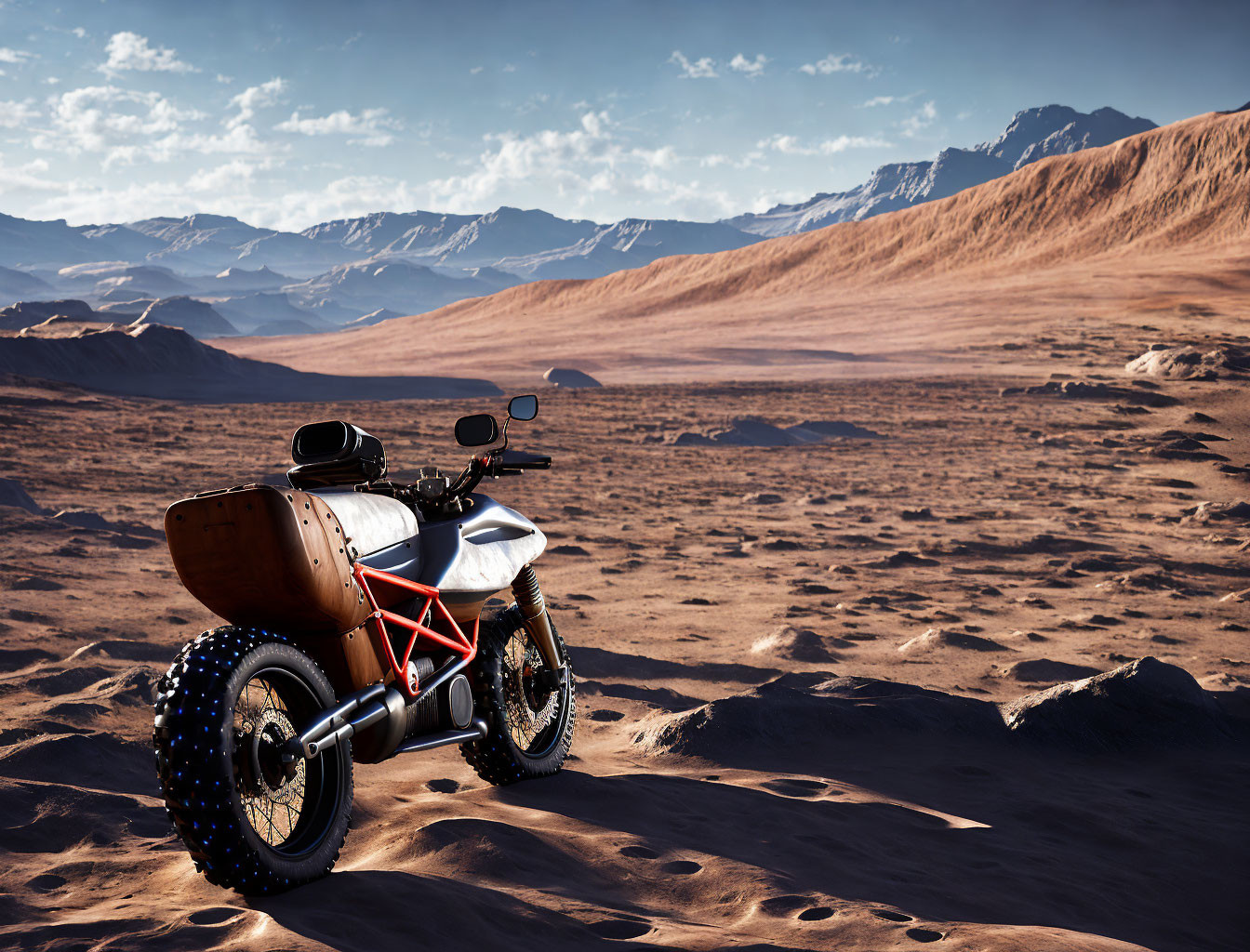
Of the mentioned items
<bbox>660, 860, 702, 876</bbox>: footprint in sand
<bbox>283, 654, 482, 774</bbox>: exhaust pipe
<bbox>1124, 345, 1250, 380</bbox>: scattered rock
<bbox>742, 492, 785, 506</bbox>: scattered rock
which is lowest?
<bbox>660, 860, 702, 876</bbox>: footprint in sand

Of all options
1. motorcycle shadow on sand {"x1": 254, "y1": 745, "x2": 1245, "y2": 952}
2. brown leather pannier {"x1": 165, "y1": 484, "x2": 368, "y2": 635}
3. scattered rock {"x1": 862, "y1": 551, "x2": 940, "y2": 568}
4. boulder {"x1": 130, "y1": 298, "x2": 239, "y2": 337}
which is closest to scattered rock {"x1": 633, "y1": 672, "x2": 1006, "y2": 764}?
motorcycle shadow on sand {"x1": 254, "y1": 745, "x2": 1245, "y2": 952}

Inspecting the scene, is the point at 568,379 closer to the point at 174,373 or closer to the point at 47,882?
the point at 174,373

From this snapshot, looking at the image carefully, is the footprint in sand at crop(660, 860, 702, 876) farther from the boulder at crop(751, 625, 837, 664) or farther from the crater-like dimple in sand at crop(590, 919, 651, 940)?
the boulder at crop(751, 625, 837, 664)

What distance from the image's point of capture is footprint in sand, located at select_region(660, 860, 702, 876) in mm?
3814

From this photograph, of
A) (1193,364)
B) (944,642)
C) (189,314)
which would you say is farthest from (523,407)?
(189,314)

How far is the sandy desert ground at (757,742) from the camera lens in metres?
3.39

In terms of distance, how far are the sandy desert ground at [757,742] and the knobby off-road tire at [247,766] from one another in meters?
0.14

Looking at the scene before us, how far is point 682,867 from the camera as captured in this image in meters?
3.86

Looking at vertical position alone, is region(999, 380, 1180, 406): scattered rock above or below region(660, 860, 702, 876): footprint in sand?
above

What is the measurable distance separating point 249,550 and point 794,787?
2781mm

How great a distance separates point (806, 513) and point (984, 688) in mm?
7981

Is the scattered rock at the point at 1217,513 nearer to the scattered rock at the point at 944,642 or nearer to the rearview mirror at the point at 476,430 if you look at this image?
the scattered rock at the point at 944,642

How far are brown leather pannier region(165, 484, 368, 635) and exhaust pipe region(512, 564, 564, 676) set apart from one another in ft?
5.29

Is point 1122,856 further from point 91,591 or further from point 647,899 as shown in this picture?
point 91,591
